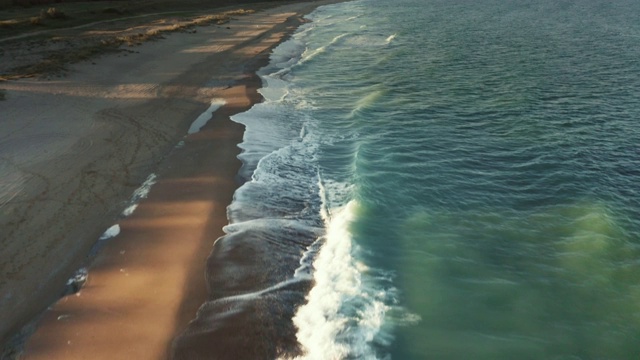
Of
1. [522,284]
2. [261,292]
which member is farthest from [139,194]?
[522,284]

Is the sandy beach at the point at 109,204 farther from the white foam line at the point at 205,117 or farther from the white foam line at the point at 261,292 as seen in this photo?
the white foam line at the point at 261,292

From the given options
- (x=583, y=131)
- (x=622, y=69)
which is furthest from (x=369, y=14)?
(x=583, y=131)

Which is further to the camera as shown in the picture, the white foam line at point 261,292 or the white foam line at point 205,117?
the white foam line at point 205,117

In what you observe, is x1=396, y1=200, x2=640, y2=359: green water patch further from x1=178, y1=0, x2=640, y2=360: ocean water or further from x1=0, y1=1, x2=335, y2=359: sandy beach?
x1=0, y1=1, x2=335, y2=359: sandy beach

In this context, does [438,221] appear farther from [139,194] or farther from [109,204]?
[109,204]

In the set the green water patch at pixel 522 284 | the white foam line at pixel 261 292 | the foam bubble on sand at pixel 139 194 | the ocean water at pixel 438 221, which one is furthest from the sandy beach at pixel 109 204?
the green water patch at pixel 522 284

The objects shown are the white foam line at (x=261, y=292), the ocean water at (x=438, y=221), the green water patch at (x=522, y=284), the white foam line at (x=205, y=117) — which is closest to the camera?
the green water patch at (x=522, y=284)

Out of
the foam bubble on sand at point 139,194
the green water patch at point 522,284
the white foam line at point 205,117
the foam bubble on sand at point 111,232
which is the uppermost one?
the white foam line at point 205,117
